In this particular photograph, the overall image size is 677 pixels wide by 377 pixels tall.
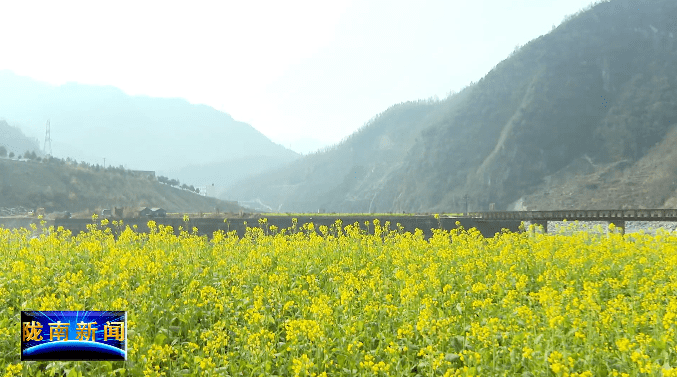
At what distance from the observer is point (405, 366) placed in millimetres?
6645

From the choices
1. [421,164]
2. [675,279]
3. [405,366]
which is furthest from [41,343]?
[421,164]

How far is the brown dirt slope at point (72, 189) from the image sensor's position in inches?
3777

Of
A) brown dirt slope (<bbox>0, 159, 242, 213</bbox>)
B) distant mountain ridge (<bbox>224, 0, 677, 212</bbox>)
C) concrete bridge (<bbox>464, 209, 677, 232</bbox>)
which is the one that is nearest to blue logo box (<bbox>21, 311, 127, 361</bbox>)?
concrete bridge (<bbox>464, 209, 677, 232</bbox>)

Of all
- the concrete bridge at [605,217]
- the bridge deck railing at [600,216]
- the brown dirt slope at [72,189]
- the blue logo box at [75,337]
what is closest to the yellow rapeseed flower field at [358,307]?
the blue logo box at [75,337]

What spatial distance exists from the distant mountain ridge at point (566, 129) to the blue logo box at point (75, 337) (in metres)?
117

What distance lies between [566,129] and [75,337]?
152 m

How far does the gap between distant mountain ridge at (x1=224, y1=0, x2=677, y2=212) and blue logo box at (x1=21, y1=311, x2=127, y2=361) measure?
383 ft

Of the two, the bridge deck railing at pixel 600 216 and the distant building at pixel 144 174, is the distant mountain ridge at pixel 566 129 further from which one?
the distant building at pixel 144 174

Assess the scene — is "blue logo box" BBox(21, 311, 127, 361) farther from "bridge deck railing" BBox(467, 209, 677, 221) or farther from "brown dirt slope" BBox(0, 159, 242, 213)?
"brown dirt slope" BBox(0, 159, 242, 213)

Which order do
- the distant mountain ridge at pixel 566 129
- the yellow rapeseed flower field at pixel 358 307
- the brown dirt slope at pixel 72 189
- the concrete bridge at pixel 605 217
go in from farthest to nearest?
the distant mountain ridge at pixel 566 129, the brown dirt slope at pixel 72 189, the concrete bridge at pixel 605 217, the yellow rapeseed flower field at pixel 358 307

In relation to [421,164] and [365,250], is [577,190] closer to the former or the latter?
[421,164]

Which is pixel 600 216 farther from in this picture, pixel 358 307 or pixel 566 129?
pixel 566 129

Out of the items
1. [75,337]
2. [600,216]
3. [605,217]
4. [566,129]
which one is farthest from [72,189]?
[566,129]

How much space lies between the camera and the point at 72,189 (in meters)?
106
